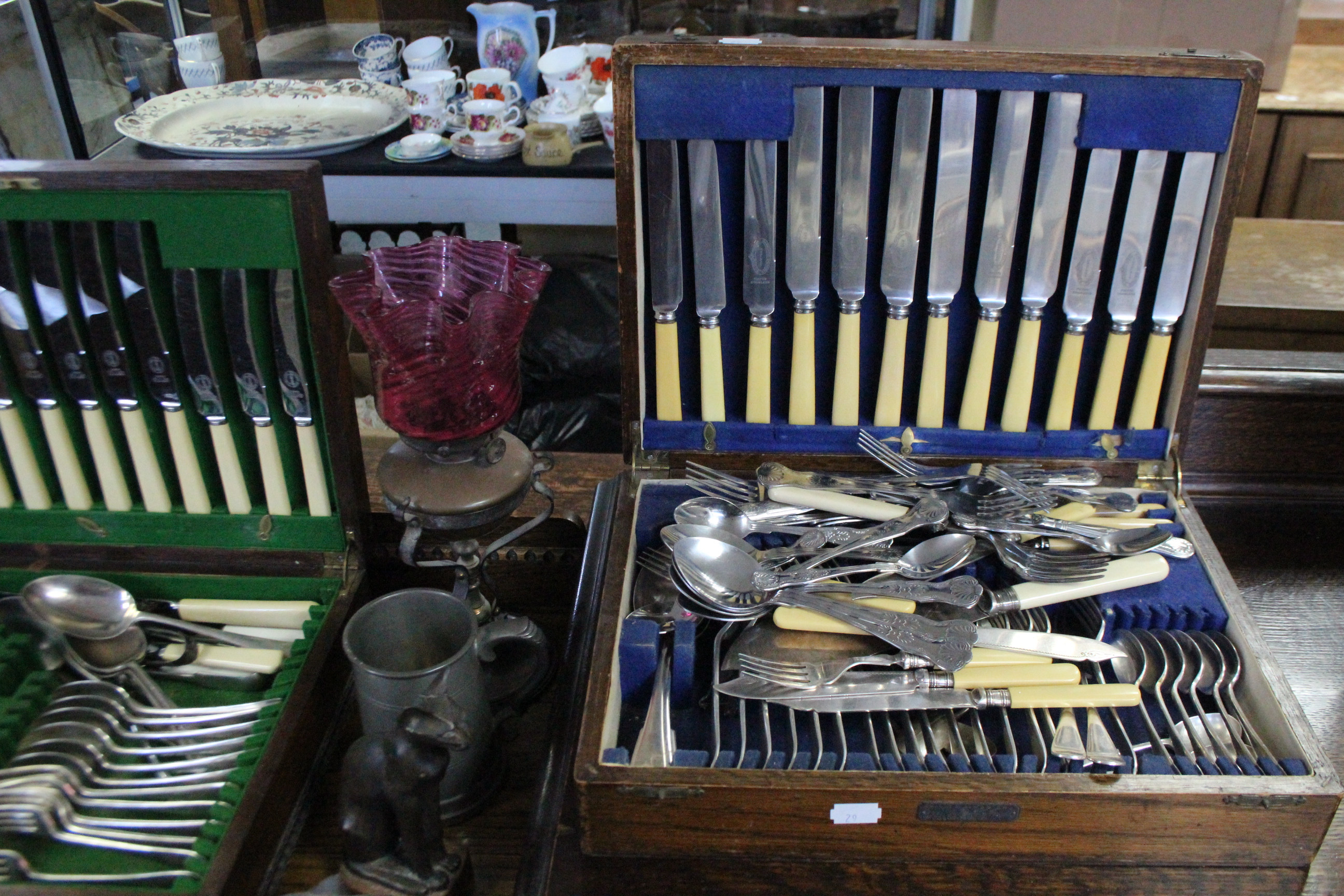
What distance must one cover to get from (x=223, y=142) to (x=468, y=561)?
1.35 m

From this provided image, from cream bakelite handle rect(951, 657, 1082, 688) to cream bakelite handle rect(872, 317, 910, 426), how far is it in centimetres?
26

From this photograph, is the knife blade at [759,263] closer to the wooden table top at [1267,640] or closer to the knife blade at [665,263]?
the knife blade at [665,263]

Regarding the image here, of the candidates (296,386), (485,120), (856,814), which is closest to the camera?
(856,814)

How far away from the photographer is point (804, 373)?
887 mm

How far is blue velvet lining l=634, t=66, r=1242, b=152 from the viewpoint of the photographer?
30.2 inches

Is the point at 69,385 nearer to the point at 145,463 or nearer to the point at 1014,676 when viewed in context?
the point at 145,463

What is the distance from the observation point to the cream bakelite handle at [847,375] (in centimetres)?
87

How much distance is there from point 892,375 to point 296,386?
0.49 metres

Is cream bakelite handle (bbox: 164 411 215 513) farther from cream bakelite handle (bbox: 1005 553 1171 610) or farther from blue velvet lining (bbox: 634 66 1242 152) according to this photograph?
cream bakelite handle (bbox: 1005 553 1171 610)

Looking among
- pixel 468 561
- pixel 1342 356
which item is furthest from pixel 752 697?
pixel 1342 356

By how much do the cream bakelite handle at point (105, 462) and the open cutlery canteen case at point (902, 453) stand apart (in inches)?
15.2

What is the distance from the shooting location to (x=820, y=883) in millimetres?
646

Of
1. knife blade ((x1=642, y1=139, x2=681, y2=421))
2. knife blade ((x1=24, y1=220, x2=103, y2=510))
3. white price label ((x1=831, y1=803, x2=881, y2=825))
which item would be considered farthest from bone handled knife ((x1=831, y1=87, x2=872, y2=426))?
knife blade ((x1=24, y1=220, x2=103, y2=510))

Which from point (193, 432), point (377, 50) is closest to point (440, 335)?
point (193, 432)
